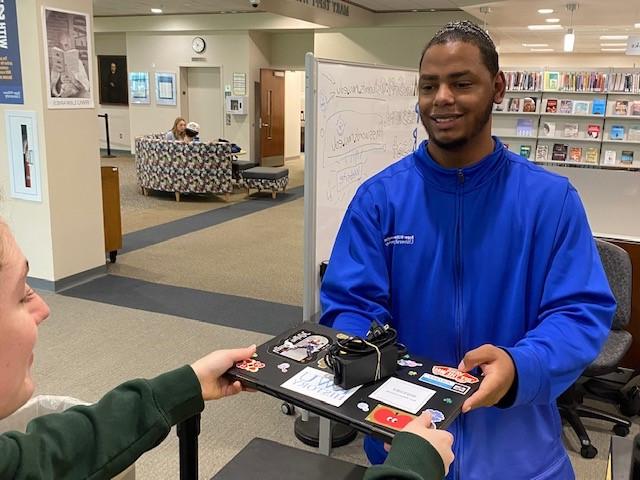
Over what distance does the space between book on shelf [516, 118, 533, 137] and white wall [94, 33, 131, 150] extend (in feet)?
31.2

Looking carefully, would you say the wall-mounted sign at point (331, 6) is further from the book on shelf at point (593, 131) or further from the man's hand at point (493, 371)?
the man's hand at point (493, 371)

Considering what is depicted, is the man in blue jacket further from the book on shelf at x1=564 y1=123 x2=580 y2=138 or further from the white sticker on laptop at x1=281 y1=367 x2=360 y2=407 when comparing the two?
the book on shelf at x1=564 y1=123 x2=580 y2=138

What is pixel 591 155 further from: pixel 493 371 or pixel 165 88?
pixel 165 88

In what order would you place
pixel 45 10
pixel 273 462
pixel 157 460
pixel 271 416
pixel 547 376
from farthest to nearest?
1. pixel 45 10
2. pixel 271 416
3. pixel 157 460
4. pixel 273 462
5. pixel 547 376

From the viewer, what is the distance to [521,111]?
7777 mm

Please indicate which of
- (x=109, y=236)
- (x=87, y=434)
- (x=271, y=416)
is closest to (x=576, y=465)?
(x=271, y=416)

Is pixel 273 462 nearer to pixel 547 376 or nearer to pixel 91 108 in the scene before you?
pixel 547 376

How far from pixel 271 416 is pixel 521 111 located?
613 cm

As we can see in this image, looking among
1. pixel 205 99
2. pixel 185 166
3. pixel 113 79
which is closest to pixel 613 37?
pixel 205 99

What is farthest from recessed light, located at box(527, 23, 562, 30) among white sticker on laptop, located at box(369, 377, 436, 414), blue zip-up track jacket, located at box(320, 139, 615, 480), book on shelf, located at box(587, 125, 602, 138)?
white sticker on laptop, located at box(369, 377, 436, 414)

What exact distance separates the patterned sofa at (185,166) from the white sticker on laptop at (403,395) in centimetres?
779

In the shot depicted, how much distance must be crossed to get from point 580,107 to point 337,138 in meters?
5.83

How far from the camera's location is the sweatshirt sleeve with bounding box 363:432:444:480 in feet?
2.70

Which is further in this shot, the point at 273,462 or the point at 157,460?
the point at 157,460
